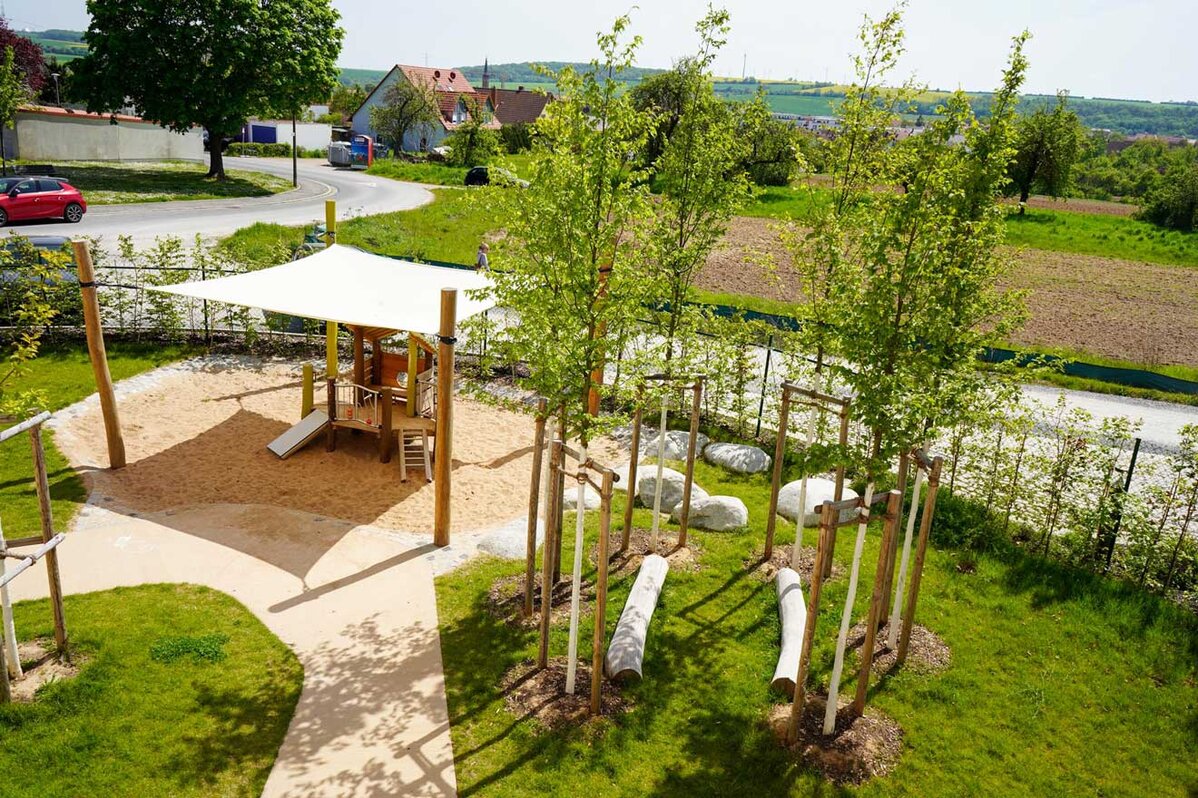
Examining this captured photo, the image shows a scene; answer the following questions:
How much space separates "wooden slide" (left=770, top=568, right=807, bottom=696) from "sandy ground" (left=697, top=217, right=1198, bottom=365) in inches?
375

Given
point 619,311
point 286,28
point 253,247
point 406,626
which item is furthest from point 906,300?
point 286,28

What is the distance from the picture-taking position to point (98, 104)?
34812 mm

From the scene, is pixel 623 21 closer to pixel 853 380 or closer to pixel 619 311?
pixel 619 311

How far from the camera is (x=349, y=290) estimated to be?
454 inches

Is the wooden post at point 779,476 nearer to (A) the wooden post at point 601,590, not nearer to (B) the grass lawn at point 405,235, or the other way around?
(A) the wooden post at point 601,590

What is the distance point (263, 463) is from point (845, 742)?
850cm

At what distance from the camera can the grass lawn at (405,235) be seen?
24.7 metres

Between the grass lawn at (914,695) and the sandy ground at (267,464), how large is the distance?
6.95 ft

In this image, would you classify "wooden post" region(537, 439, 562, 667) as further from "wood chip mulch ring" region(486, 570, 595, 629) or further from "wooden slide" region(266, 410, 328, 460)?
"wooden slide" region(266, 410, 328, 460)

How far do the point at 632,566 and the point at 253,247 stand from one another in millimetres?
17909

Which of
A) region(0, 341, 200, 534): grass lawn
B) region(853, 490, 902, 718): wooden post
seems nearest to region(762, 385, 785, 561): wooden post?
region(853, 490, 902, 718): wooden post

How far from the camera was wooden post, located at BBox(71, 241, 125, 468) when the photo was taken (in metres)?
10.3

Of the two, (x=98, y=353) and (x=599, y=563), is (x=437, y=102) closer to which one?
(x=98, y=353)

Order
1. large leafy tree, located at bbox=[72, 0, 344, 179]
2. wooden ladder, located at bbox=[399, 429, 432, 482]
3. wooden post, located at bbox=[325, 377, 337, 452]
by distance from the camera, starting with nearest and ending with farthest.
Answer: wooden ladder, located at bbox=[399, 429, 432, 482] → wooden post, located at bbox=[325, 377, 337, 452] → large leafy tree, located at bbox=[72, 0, 344, 179]
